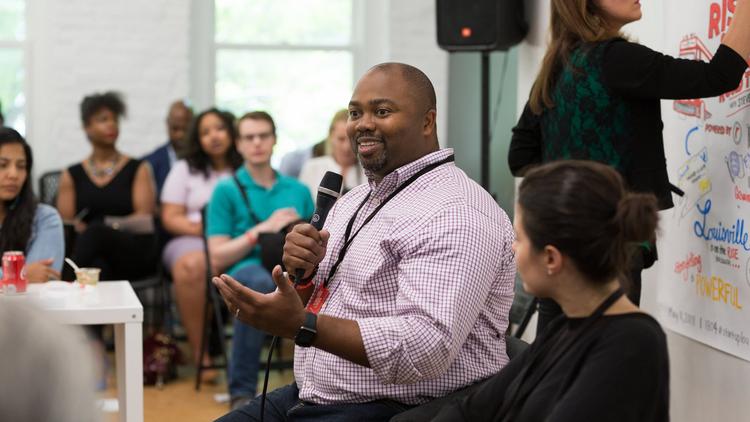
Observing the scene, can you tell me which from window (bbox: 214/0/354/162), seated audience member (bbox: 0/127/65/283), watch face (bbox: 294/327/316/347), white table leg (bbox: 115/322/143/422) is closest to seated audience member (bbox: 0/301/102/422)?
watch face (bbox: 294/327/316/347)

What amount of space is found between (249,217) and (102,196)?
115 cm

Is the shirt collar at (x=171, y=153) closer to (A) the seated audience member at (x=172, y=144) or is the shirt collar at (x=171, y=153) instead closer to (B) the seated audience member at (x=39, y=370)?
(A) the seated audience member at (x=172, y=144)

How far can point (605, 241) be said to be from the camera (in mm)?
1509

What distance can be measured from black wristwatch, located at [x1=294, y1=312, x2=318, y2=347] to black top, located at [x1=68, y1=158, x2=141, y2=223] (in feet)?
12.1

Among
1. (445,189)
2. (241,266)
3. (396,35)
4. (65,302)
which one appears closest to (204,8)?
(396,35)

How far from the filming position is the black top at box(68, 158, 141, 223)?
17.3 feet

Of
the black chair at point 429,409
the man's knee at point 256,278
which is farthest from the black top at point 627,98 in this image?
the man's knee at point 256,278

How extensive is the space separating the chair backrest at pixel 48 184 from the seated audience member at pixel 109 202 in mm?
267

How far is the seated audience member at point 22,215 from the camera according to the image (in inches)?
137

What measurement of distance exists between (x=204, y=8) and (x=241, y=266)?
274cm

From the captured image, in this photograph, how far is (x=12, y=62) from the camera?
6.34 m

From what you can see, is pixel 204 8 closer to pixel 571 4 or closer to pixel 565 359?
pixel 571 4

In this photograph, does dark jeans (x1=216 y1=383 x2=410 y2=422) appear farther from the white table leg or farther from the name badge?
the white table leg

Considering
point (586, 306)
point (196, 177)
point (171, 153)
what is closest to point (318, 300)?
point (586, 306)
